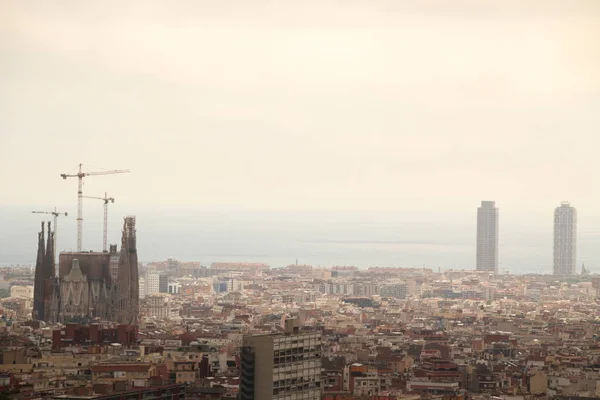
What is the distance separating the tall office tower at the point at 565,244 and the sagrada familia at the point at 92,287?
67778mm

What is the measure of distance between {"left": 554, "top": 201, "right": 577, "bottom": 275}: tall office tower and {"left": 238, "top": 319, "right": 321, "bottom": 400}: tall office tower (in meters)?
113

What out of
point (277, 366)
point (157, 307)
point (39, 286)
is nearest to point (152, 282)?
point (157, 307)

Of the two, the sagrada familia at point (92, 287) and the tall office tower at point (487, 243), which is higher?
the tall office tower at point (487, 243)

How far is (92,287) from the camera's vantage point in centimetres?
7606

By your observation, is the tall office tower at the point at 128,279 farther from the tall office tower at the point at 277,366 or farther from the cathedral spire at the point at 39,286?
the tall office tower at the point at 277,366

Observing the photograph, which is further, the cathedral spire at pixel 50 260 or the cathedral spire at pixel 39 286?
the cathedral spire at pixel 50 260

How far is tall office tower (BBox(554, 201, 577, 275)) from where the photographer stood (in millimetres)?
141325

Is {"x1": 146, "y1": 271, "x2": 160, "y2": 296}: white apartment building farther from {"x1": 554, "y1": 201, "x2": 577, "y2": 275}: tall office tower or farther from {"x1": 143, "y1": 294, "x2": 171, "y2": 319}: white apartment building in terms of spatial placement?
{"x1": 554, "y1": 201, "x2": 577, "y2": 275}: tall office tower

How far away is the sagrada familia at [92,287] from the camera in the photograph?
74.5m

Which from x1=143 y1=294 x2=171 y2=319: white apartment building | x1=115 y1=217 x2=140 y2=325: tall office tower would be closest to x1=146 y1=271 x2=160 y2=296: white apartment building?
x1=143 y1=294 x2=171 y2=319: white apartment building

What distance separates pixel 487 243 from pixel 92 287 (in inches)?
3258

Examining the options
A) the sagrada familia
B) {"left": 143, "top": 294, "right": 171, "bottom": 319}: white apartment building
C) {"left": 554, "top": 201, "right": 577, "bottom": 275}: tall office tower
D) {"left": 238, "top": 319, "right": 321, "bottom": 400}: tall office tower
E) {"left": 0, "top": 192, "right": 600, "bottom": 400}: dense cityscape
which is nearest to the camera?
{"left": 238, "top": 319, "right": 321, "bottom": 400}: tall office tower

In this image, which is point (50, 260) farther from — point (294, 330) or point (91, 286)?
point (294, 330)

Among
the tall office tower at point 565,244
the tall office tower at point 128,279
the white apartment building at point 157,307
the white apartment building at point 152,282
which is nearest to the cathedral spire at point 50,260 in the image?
the tall office tower at point 128,279
